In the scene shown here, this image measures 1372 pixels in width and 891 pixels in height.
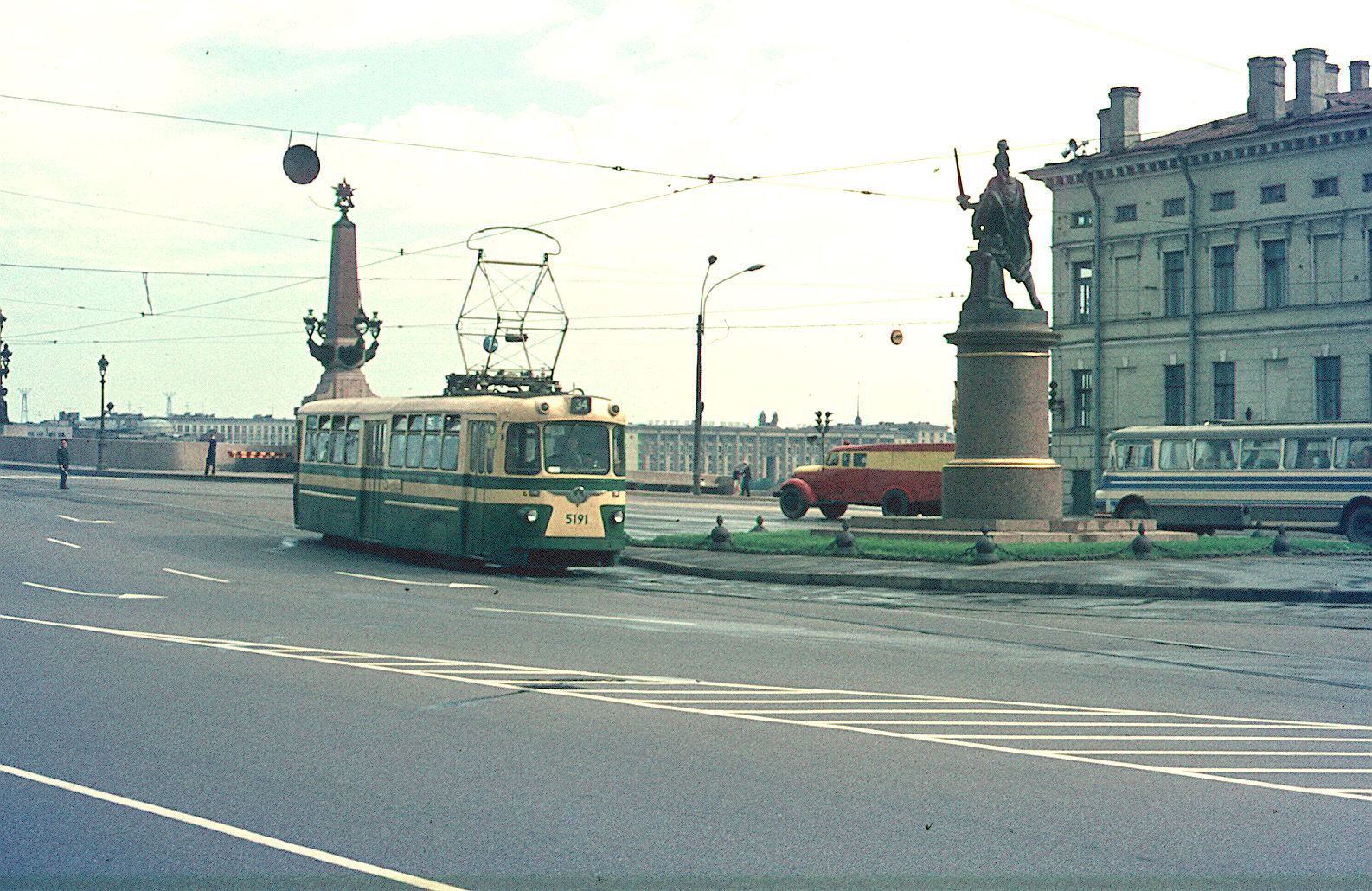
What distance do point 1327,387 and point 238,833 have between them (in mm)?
47448

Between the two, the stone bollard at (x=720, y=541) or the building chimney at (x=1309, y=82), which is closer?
the stone bollard at (x=720, y=541)

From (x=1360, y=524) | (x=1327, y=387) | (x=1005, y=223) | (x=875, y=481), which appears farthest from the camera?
(x=1327, y=387)

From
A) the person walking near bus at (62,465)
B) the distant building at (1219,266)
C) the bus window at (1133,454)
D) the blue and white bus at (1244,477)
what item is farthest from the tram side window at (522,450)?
the distant building at (1219,266)

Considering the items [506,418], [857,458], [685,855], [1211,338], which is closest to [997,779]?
[685,855]

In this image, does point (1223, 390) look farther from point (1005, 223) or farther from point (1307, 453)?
point (1005, 223)

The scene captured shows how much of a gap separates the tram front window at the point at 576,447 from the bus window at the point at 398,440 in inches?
128

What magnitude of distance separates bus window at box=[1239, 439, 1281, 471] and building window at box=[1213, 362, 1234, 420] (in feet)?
52.0

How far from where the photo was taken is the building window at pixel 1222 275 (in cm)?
5026

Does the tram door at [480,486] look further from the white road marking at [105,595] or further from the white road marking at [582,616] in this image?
the white road marking at [105,595]

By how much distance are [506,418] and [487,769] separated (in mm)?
15011

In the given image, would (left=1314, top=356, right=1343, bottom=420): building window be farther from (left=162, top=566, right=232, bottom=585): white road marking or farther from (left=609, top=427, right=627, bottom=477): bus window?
(left=162, top=566, right=232, bottom=585): white road marking

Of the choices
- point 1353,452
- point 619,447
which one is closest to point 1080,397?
point 1353,452

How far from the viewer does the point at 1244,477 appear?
34812mm

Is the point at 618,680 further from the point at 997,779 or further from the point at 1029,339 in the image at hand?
the point at 1029,339
